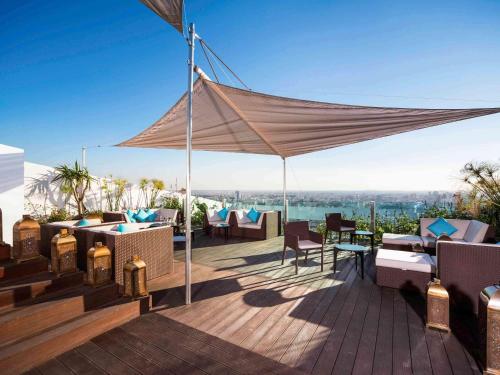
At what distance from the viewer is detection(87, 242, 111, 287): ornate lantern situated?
8.56 ft

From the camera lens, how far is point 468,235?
3.88m

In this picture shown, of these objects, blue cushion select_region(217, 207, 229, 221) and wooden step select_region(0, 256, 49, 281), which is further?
blue cushion select_region(217, 207, 229, 221)

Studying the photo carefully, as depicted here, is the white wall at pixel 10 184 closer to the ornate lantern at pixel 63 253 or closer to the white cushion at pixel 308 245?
the ornate lantern at pixel 63 253

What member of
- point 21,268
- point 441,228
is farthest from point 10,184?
point 441,228

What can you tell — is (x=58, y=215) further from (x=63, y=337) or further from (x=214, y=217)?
(x=63, y=337)

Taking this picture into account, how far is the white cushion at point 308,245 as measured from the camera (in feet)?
12.8

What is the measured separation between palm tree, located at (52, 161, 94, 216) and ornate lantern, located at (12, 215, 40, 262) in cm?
488

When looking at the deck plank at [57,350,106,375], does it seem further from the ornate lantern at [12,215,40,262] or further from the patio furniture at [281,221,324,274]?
the patio furniture at [281,221,324,274]

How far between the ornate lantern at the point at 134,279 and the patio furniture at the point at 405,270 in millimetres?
3114

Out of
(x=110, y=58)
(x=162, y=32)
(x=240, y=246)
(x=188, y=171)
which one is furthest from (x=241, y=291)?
(x=110, y=58)

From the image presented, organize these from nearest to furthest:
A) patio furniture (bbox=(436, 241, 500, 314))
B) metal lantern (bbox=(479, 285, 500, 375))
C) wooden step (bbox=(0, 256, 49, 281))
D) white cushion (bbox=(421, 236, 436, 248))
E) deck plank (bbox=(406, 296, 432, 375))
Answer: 1. metal lantern (bbox=(479, 285, 500, 375))
2. deck plank (bbox=(406, 296, 432, 375))
3. patio furniture (bbox=(436, 241, 500, 314))
4. wooden step (bbox=(0, 256, 49, 281))
5. white cushion (bbox=(421, 236, 436, 248))

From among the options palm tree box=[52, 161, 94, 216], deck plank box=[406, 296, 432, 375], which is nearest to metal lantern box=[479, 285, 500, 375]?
deck plank box=[406, 296, 432, 375]

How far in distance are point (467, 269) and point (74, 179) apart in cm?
914

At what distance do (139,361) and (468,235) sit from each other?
4998 millimetres
